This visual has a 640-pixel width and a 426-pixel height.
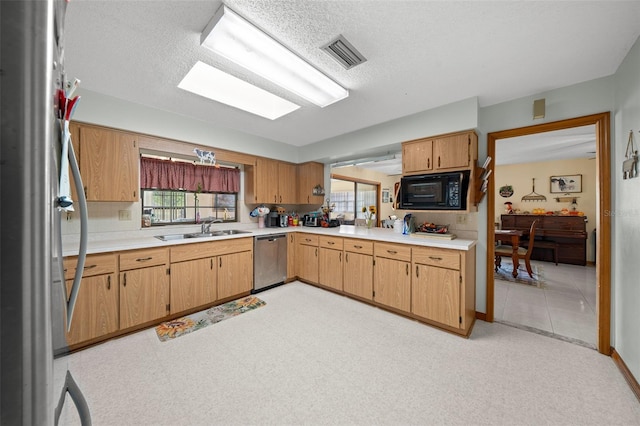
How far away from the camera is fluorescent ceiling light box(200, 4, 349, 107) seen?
153 centimetres

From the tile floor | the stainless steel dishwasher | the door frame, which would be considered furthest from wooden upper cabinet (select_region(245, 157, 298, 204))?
the door frame

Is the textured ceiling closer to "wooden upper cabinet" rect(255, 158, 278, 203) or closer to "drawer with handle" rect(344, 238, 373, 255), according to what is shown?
"wooden upper cabinet" rect(255, 158, 278, 203)

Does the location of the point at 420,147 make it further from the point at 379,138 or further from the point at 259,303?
the point at 259,303

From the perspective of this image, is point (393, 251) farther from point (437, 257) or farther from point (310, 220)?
point (310, 220)

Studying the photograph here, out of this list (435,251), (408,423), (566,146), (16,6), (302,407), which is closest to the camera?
(16,6)

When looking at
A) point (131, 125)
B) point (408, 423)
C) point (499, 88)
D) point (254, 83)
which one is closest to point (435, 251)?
point (408, 423)

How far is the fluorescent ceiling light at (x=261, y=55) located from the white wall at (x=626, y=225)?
2.27 metres

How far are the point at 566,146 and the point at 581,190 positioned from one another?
1.99 m

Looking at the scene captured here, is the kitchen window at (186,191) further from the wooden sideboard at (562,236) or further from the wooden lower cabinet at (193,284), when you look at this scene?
the wooden sideboard at (562,236)

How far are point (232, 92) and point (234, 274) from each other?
2323 mm

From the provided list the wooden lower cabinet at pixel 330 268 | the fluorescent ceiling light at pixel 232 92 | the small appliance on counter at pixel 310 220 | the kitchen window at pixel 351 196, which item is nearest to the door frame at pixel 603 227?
the wooden lower cabinet at pixel 330 268

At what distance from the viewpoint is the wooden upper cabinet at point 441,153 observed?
8.84ft

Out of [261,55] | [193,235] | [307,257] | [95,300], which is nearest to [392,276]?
[307,257]

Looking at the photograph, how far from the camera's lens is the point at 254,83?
88.7 inches
